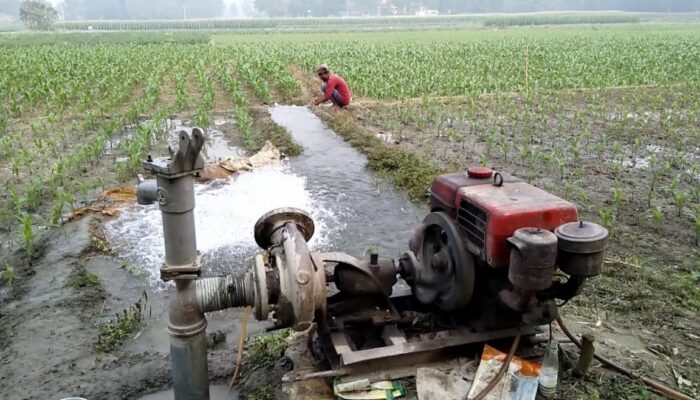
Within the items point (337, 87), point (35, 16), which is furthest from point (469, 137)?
point (35, 16)

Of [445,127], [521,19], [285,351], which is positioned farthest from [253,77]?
[521,19]

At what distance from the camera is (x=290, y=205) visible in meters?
6.77

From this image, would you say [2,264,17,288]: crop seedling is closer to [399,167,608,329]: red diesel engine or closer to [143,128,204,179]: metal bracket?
[143,128,204,179]: metal bracket

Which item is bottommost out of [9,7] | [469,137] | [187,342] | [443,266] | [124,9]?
[469,137]

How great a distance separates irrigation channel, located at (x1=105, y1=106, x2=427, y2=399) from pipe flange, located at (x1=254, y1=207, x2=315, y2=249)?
1404 mm

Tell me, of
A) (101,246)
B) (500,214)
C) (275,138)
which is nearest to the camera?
(500,214)

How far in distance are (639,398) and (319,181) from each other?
207 inches

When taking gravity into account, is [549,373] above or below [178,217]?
below

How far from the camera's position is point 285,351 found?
3467mm

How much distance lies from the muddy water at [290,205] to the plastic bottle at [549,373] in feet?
8.16

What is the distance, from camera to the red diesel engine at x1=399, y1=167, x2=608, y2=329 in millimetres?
2664

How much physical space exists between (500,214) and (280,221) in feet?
4.14

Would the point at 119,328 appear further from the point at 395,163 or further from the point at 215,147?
the point at 215,147

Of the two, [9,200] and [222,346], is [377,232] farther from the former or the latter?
[9,200]
